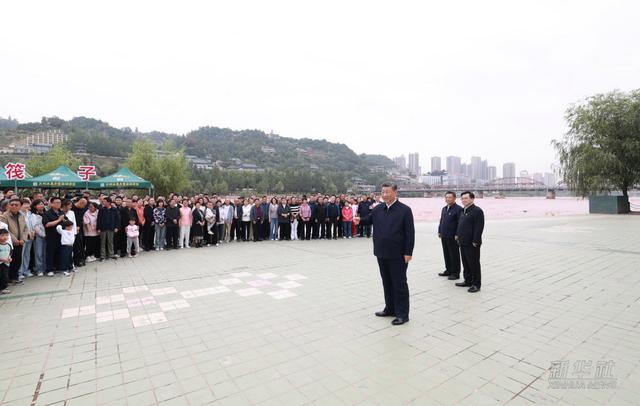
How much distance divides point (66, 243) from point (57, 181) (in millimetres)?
10981

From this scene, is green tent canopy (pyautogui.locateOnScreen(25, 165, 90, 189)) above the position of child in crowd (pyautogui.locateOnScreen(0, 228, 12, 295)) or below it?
above

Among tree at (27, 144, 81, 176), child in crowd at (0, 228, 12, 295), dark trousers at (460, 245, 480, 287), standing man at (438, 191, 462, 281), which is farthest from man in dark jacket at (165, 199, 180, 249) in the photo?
tree at (27, 144, 81, 176)

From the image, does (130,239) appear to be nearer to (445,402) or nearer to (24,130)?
(445,402)

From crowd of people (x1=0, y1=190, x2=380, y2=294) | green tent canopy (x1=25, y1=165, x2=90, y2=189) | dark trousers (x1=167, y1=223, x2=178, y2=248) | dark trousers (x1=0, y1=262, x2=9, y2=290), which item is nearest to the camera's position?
dark trousers (x1=0, y1=262, x2=9, y2=290)

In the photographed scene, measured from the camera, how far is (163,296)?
222 inches

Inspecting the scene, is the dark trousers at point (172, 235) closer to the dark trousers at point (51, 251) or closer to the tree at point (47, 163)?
the dark trousers at point (51, 251)

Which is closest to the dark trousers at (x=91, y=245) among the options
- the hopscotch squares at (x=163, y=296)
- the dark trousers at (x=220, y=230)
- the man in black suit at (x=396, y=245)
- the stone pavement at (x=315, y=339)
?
the stone pavement at (x=315, y=339)

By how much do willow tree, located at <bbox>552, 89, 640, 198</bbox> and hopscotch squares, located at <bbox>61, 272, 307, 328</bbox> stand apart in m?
24.2

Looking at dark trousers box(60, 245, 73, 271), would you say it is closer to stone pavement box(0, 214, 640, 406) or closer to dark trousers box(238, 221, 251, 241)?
stone pavement box(0, 214, 640, 406)

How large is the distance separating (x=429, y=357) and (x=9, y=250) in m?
7.15

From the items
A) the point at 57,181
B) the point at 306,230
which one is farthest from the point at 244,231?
the point at 57,181

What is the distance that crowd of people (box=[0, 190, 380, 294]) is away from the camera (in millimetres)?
6906

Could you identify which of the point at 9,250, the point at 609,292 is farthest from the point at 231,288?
the point at 609,292

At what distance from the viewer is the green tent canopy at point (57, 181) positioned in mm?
15470
